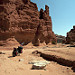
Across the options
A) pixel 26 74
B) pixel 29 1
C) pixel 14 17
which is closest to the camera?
pixel 26 74

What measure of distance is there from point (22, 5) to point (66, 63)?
19526mm

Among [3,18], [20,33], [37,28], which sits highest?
[3,18]

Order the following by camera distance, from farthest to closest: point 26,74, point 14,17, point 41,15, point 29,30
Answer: point 41,15 → point 29,30 → point 14,17 → point 26,74

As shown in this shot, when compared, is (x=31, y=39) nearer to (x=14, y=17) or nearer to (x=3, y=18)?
(x=14, y=17)

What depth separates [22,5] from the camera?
66.6ft

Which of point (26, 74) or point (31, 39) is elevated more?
point (31, 39)

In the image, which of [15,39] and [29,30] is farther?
[29,30]

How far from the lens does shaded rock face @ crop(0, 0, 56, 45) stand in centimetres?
1702

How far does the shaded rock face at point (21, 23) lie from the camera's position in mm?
17016

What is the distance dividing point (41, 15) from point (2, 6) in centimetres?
1291

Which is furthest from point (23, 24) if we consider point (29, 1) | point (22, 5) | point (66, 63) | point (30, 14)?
point (66, 63)

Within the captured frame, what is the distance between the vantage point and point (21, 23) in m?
19.2

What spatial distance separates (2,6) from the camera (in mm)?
17312

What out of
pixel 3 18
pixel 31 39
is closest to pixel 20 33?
pixel 31 39
